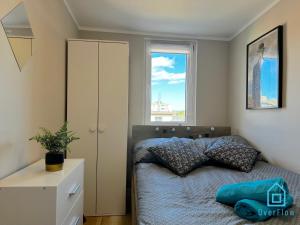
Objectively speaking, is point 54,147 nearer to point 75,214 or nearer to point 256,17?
point 75,214

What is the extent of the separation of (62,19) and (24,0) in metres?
0.86

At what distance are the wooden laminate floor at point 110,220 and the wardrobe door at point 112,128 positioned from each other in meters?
0.06

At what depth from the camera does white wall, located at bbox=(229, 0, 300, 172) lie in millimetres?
1974

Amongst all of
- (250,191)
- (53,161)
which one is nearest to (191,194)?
(250,191)

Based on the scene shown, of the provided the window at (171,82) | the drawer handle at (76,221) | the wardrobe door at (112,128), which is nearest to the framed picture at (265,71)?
the window at (171,82)

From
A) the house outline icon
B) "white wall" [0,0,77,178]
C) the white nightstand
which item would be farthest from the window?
the white nightstand

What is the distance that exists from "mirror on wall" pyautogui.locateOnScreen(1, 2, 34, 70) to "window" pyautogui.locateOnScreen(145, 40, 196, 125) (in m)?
1.80

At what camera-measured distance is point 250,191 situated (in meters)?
1.28

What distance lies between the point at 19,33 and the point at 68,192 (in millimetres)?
1006

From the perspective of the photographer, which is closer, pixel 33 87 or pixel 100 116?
pixel 33 87

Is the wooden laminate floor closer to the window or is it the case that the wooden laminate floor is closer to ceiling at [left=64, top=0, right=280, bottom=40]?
the window

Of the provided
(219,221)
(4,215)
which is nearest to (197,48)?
(219,221)

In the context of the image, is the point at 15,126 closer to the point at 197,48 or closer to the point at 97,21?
the point at 97,21

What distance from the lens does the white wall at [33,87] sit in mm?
1245
